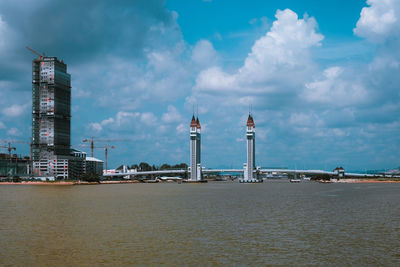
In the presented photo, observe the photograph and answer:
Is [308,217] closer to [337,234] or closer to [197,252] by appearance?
[337,234]

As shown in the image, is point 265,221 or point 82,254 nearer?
point 82,254

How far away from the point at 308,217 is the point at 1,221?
4543cm

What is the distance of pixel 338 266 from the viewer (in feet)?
108

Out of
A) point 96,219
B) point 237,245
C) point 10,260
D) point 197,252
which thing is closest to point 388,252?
point 237,245

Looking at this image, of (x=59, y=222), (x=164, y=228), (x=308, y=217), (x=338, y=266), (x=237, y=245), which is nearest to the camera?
(x=338, y=266)

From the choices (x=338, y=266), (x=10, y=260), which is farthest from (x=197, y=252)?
(x=10, y=260)

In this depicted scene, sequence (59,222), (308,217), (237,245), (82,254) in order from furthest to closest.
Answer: (308,217), (59,222), (237,245), (82,254)

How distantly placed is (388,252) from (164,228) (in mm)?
26377

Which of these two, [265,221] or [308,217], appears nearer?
[265,221]

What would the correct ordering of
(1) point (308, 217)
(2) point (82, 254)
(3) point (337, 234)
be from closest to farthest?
(2) point (82, 254), (3) point (337, 234), (1) point (308, 217)

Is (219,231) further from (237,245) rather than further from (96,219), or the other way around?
(96,219)

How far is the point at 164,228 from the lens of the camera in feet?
174

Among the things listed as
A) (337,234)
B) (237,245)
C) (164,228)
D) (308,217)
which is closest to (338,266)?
(237,245)

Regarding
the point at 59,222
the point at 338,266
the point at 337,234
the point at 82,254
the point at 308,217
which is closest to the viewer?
the point at 338,266
